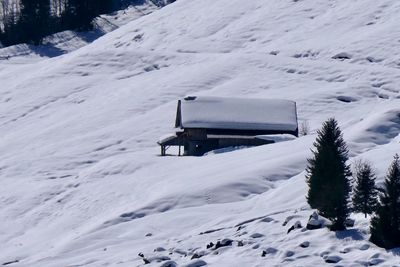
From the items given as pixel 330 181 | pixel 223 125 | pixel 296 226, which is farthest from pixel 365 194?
pixel 223 125

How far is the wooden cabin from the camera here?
5244 cm

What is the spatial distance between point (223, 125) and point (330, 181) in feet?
86.2

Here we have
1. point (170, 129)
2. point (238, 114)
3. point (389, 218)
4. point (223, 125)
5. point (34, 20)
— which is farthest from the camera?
point (34, 20)

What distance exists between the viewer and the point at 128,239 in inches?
1233

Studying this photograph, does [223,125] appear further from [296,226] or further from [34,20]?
[34,20]

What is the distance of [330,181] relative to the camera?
2692 centimetres

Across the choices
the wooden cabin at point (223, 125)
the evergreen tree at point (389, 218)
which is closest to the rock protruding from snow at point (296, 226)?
the evergreen tree at point (389, 218)

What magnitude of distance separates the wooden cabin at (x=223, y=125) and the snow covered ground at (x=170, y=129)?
2.42 meters

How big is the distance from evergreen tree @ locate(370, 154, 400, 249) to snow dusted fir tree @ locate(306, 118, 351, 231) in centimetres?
121

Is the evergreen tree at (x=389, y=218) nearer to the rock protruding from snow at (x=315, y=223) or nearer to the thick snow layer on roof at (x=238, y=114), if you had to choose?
the rock protruding from snow at (x=315, y=223)

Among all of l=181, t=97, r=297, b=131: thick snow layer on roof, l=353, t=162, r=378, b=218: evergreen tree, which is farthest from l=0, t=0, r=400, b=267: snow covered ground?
l=181, t=97, r=297, b=131: thick snow layer on roof

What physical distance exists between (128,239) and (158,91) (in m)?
38.8

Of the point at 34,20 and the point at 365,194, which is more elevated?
the point at 365,194

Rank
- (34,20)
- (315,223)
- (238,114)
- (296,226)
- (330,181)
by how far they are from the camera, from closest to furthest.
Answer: (315,223) → (296,226) → (330,181) → (238,114) → (34,20)
